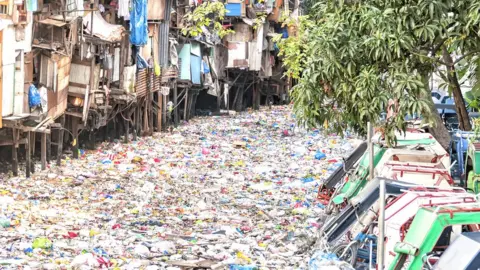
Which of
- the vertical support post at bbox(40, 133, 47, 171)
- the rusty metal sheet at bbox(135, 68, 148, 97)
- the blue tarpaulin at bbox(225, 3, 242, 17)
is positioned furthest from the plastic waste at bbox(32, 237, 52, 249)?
the blue tarpaulin at bbox(225, 3, 242, 17)

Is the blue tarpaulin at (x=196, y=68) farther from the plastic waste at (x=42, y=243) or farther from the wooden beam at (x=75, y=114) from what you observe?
the plastic waste at (x=42, y=243)

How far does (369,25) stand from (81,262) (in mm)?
4276

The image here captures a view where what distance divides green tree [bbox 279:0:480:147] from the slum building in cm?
817

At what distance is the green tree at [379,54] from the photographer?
846 centimetres

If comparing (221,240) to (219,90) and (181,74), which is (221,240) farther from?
(219,90)

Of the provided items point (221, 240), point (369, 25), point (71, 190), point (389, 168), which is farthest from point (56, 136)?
point (369, 25)

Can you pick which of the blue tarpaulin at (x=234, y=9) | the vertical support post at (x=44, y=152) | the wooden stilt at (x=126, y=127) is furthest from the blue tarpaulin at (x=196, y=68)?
the vertical support post at (x=44, y=152)

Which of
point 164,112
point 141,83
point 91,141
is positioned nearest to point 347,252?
point 91,141

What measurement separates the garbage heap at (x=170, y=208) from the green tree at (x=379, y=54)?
2113 millimetres

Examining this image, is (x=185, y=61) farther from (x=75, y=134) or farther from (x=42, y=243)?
(x=42, y=243)

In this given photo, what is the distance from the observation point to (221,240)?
12.0m

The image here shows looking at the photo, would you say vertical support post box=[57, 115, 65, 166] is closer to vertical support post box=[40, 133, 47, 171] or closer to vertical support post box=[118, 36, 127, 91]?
vertical support post box=[40, 133, 47, 171]

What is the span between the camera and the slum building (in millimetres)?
17297

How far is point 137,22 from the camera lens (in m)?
25.1
